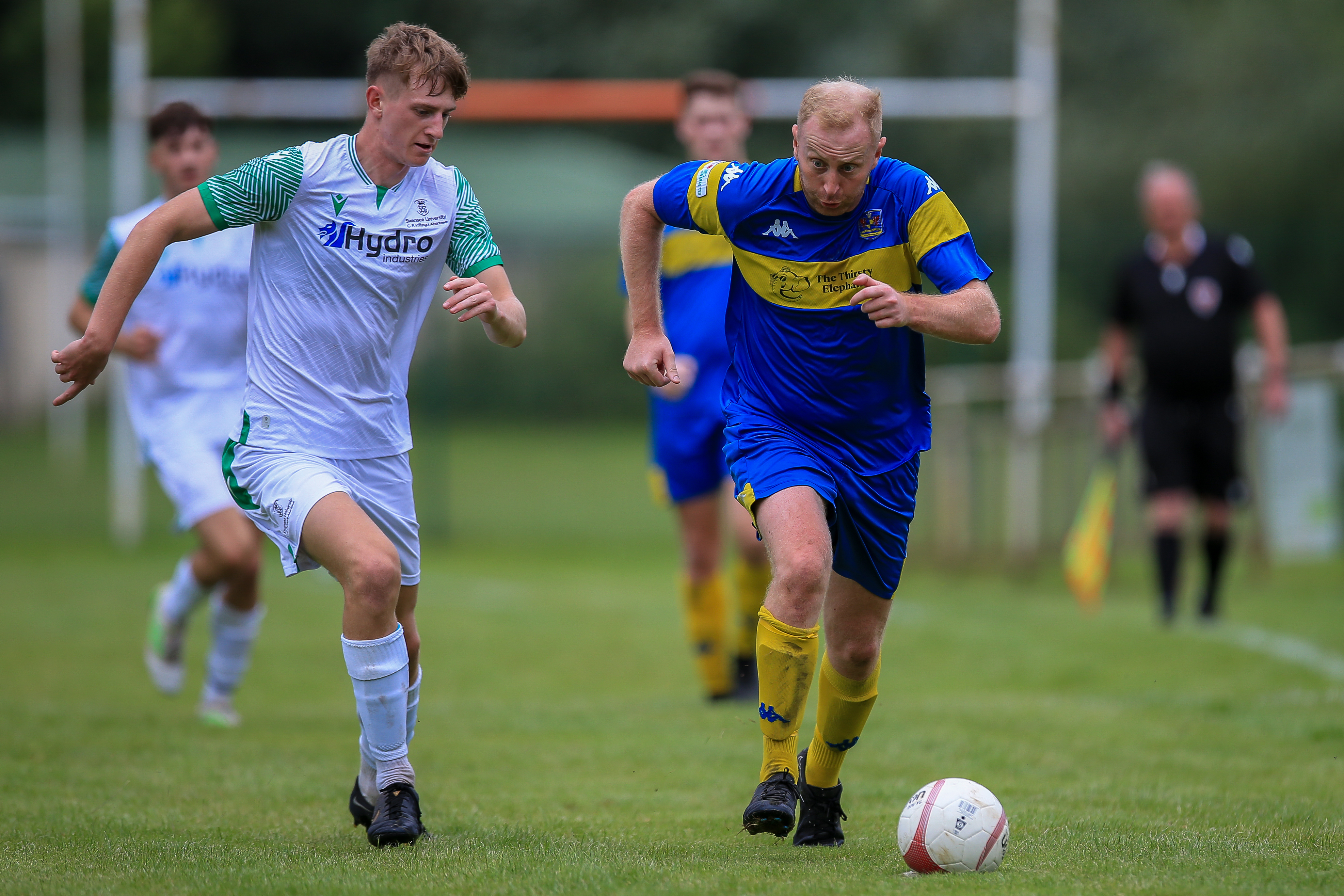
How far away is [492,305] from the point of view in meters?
4.42

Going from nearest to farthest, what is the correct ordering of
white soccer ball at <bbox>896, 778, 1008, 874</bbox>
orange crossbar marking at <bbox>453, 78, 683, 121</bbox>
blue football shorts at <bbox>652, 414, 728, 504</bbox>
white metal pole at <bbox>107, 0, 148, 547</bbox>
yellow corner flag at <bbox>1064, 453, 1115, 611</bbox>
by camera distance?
white soccer ball at <bbox>896, 778, 1008, 874</bbox> → blue football shorts at <bbox>652, 414, 728, 504</bbox> → yellow corner flag at <bbox>1064, 453, 1115, 611</bbox> → orange crossbar marking at <bbox>453, 78, 683, 121</bbox> → white metal pole at <bbox>107, 0, 148, 547</bbox>

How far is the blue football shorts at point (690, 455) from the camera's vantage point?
292 inches

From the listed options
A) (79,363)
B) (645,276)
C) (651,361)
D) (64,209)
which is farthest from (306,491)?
(64,209)

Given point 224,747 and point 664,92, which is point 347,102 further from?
point 224,747

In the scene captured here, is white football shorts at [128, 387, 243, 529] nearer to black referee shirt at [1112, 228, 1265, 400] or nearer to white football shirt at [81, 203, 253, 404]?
white football shirt at [81, 203, 253, 404]

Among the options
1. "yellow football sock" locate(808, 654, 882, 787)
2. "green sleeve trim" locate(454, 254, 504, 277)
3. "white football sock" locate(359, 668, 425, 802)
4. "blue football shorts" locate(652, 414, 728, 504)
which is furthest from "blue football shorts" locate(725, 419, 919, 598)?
"blue football shorts" locate(652, 414, 728, 504)

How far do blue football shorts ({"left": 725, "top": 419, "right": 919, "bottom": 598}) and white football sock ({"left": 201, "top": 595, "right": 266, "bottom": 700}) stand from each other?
11.4 ft

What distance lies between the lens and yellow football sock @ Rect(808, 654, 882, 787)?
4.60m

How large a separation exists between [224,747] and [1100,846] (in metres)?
3.65

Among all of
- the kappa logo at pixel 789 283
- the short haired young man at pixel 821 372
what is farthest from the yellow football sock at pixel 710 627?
the kappa logo at pixel 789 283

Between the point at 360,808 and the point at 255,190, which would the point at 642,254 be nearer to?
the point at 255,190

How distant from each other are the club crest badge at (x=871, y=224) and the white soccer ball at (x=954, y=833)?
1.56m

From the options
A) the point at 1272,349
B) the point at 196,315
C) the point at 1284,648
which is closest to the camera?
the point at 196,315

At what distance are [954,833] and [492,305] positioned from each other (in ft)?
6.41
